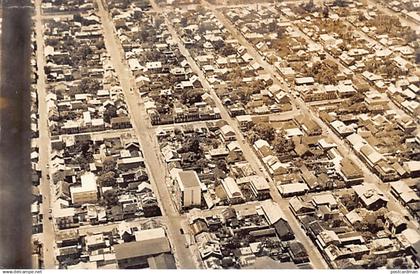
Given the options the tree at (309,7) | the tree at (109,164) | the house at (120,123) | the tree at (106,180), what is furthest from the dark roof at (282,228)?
the tree at (309,7)

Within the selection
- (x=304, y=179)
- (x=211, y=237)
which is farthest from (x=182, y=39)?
(x=211, y=237)

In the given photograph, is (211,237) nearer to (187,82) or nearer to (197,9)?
(187,82)

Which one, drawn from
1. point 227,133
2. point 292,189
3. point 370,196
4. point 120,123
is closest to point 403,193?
point 370,196

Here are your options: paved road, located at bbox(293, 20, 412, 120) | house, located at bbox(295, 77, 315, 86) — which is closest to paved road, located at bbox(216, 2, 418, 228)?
house, located at bbox(295, 77, 315, 86)

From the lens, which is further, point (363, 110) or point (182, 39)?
point (182, 39)

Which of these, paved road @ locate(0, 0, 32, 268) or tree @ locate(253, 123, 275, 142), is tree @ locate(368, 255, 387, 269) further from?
paved road @ locate(0, 0, 32, 268)

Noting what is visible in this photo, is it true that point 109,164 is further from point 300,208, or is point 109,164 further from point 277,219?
point 300,208
